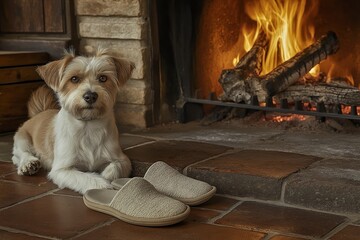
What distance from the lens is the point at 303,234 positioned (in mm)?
2738

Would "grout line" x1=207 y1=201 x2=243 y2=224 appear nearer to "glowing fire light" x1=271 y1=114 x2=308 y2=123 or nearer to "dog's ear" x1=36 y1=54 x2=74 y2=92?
"dog's ear" x1=36 y1=54 x2=74 y2=92

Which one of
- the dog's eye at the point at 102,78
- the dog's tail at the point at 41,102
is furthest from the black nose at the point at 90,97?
the dog's tail at the point at 41,102

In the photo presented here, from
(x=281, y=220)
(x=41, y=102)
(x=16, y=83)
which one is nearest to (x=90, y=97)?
(x=41, y=102)

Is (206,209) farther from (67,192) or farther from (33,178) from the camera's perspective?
(33,178)

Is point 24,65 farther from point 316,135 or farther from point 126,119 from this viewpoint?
point 316,135

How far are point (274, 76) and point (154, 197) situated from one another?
157 centimetres

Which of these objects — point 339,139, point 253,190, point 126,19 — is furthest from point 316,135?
point 126,19

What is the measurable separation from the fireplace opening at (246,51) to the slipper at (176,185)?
1.10m

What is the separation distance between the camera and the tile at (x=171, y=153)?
356 centimetres

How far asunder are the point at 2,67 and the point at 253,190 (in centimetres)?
205

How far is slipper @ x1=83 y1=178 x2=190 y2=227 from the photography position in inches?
112

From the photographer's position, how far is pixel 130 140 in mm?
4102

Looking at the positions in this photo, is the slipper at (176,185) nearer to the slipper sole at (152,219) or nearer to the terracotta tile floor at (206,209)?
the terracotta tile floor at (206,209)

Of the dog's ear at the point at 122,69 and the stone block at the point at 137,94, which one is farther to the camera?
the stone block at the point at 137,94
